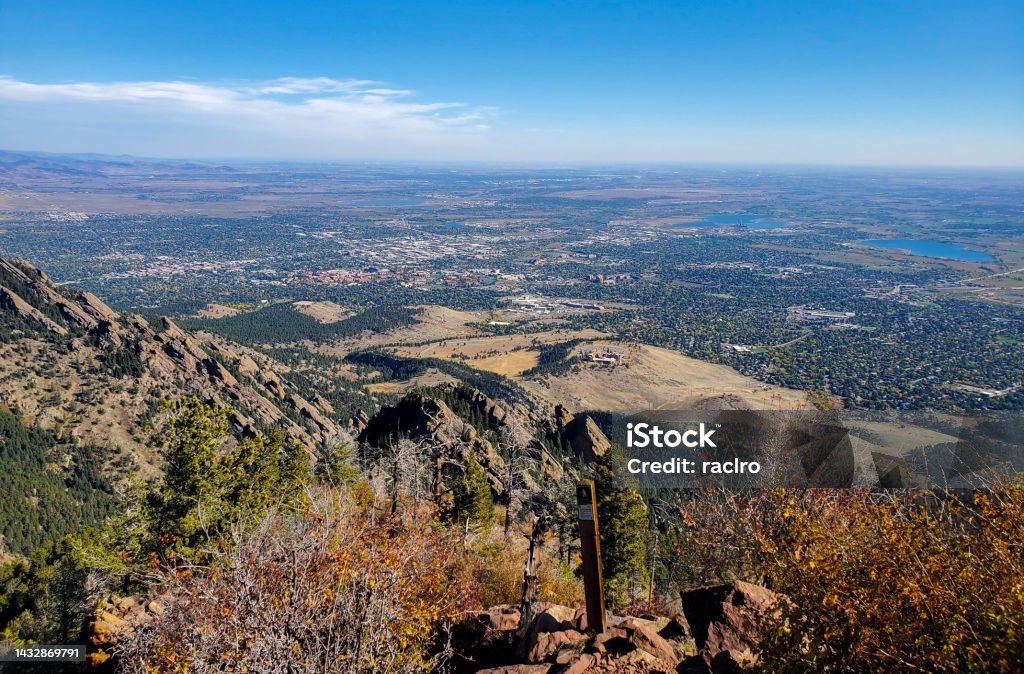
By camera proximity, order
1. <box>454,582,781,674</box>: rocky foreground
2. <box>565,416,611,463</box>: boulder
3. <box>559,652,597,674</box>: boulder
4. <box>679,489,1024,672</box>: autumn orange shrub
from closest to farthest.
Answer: <box>679,489,1024,672</box>: autumn orange shrub < <box>559,652,597,674</box>: boulder < <box>454,582,781,674</box>: rocky foreground < <box>565,416,611,463</box>: boulder

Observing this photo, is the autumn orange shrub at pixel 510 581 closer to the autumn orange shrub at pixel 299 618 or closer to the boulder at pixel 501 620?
the boulder at pixel 501 620

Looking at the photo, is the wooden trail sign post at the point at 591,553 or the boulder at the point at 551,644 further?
the boulder at the point at 551,644

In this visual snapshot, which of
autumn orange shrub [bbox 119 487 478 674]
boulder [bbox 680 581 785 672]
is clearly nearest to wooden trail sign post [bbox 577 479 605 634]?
boulder [bbox 680 581 785 672]

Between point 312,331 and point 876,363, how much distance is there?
12741cm

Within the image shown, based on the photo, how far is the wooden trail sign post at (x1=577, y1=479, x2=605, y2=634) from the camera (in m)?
10.5

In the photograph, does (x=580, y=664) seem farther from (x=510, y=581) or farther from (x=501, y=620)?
(x=510, y=581)

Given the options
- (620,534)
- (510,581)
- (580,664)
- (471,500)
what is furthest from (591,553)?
(471,500)

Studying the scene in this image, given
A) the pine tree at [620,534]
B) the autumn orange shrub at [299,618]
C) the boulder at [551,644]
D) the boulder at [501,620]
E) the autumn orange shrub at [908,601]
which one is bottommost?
the pine tree at [620,534]

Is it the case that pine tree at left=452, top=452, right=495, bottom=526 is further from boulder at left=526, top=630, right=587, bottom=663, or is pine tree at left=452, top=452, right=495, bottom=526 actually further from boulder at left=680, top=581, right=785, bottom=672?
boulder at left=680, top=581, right=785, bottom=672

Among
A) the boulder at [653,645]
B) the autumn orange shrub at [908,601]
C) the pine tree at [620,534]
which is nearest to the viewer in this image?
the autumn orange shrub at [908,601]

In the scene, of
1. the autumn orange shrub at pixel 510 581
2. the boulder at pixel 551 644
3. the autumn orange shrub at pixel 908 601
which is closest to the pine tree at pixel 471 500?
the autumn orange shrub at pixel 510 581

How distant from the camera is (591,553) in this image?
10.8 metres

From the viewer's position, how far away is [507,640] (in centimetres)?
1259

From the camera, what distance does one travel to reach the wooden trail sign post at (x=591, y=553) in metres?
10.5
